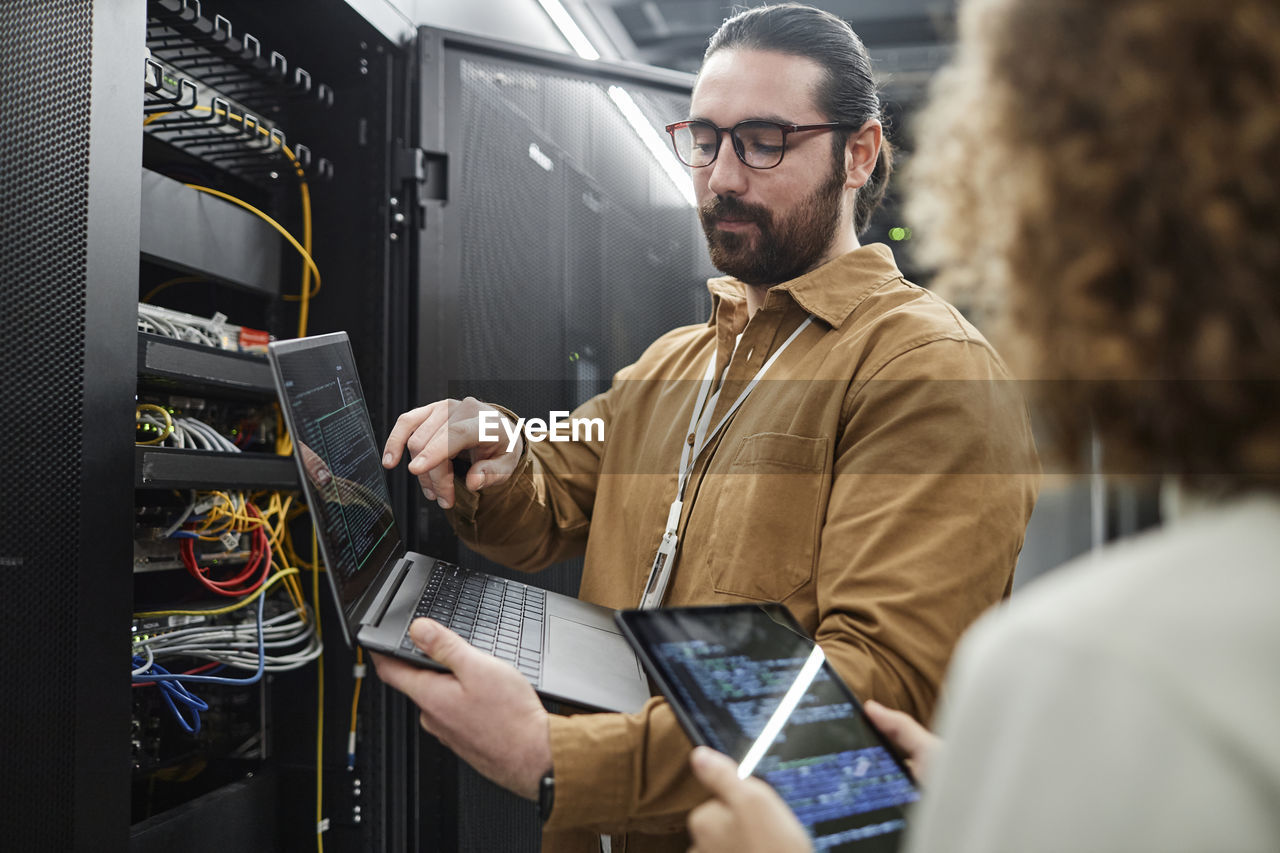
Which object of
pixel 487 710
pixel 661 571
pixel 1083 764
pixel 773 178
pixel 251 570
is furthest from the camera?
pixel 251 570

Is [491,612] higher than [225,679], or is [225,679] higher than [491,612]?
[491,612]

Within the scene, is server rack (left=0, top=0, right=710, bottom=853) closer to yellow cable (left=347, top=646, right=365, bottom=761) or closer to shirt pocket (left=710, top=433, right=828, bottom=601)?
yellow cable (left=347, top=646, right=365, bottom=761)

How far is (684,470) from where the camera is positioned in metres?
1.26

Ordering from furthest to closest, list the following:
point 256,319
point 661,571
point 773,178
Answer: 1. point 256,319
2. point 773,178
3. point 661,571

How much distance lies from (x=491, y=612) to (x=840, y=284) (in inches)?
25.1

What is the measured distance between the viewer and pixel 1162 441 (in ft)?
1.35

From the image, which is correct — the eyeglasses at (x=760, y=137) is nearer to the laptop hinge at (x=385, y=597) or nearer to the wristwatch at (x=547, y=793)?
the laptop hinge at (x=385, y=597)

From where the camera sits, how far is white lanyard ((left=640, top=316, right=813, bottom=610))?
1196 mm

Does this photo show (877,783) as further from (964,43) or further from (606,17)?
(606,17)

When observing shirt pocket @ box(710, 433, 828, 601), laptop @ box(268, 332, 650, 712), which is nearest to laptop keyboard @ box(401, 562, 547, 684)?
laptop @ box(268, 332, 650, 712)

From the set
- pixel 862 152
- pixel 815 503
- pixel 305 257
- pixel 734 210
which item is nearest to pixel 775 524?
pixel 815 503

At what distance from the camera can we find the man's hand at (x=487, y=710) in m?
0.85

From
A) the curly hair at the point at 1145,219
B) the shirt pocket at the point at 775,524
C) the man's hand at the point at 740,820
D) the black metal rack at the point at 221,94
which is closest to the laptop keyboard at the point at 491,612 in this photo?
the shirt pocket at the point at 775,524

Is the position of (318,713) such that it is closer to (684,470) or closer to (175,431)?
(175,431)
